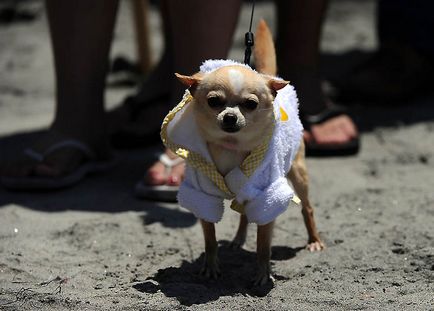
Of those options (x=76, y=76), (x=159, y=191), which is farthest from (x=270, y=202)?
(x=76, y=76)

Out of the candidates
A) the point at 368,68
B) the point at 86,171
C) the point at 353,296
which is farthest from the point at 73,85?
the point at 368,68

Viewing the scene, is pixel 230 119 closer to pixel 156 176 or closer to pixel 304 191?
pixel 304 191

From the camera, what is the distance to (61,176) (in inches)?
113

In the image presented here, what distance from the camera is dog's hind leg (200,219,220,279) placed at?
2.18m

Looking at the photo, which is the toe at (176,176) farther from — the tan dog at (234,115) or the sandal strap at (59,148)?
the tan dog at (234,115)

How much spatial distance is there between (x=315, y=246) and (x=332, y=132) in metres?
0.97

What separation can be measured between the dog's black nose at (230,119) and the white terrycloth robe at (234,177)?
149 millimetres

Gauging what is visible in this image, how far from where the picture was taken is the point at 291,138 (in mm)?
2160

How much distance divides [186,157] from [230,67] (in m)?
0.27

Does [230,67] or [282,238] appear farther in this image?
[282,238]

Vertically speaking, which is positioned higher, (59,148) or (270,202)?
(270,202)

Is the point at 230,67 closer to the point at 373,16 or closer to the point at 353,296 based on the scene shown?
the point at 353,296

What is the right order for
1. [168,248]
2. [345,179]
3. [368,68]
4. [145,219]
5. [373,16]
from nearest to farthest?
[168,248], [145,219], [345,179], [368,68], [373,16]

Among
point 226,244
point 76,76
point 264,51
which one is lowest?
point 226,244
